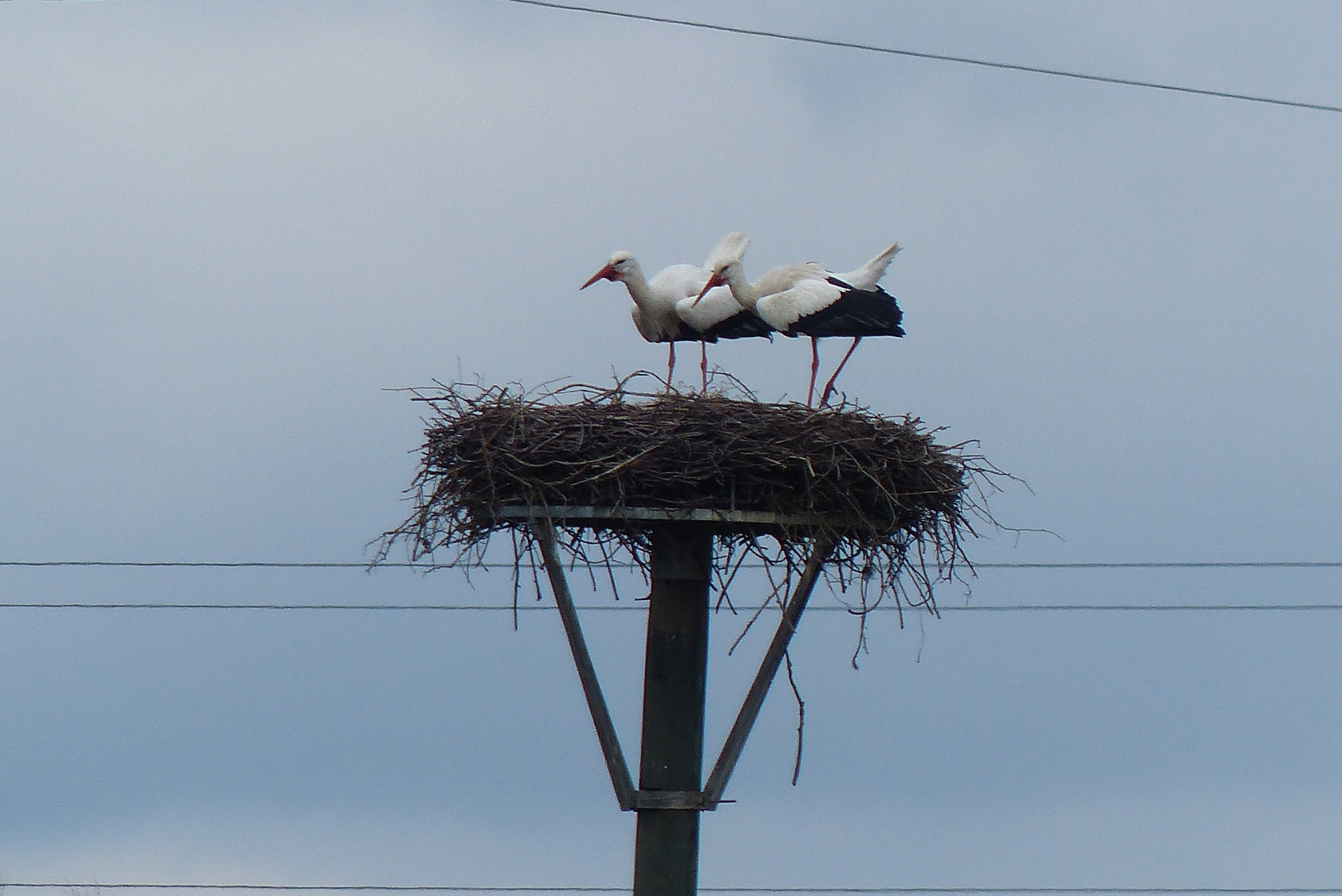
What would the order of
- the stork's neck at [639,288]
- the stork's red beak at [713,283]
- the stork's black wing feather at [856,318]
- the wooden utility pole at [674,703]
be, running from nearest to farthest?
the wooden utility pole at [674,703], the stork's black wing feather at [856,318], the stork's red beak at [713,283], the stork's neck at [639,288]

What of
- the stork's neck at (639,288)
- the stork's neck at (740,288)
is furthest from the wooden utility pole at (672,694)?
the stork's neck at (639,288)

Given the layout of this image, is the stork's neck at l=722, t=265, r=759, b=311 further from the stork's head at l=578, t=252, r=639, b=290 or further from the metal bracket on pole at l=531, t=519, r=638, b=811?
the metal bracket on pole at l=531, t=519, r=638, b=811

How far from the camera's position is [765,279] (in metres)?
8.66

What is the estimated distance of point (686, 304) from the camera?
8.98 m

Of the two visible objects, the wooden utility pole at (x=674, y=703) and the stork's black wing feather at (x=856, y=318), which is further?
the stork's black wing feather at (x=856, y=318)

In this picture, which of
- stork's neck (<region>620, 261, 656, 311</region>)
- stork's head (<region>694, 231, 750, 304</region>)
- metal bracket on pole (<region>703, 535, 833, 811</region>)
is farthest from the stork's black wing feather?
metal bracket on pole (<region>703, 535, 833, 811</region>)

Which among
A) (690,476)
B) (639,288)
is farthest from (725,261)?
(690,476)

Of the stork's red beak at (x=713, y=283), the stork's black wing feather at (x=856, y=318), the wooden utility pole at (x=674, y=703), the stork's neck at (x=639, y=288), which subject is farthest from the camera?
the stork's neck at (x=639, y=288)

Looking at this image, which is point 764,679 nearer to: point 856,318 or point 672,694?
point 672,694

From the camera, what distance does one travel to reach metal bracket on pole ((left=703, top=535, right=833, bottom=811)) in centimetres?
591

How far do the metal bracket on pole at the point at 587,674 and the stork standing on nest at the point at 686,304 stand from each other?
287 centimetres

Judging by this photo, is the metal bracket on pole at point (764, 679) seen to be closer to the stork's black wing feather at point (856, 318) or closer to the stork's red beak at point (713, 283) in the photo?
the stork's black wing feather at point (856, 318)

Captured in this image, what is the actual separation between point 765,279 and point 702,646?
297 cm

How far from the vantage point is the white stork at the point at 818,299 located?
820cm
